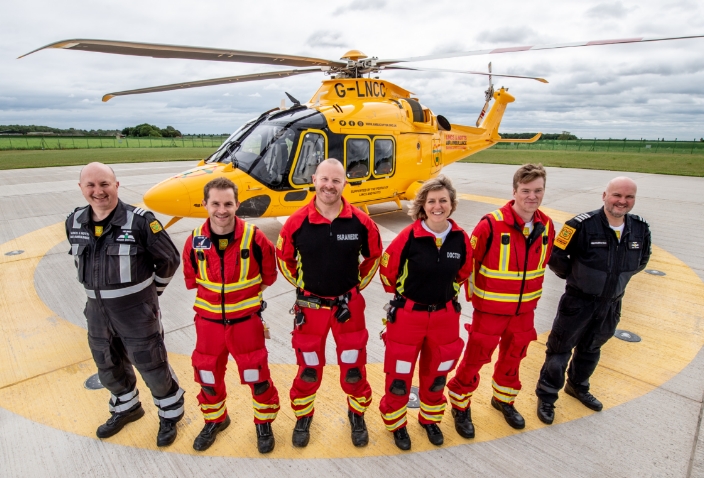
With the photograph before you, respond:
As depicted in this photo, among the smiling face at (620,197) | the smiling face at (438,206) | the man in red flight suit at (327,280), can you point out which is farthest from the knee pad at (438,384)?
the smiling face at (620,197)

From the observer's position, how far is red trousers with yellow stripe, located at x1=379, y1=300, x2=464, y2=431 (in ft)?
8.57

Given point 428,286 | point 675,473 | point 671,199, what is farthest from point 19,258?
point 671,199

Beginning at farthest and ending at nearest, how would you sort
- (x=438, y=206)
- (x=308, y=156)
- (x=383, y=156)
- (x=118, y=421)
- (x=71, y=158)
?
1. (x=71, y=158)
2. (x=383, y=156)
3. (x=308, y=156)
4. (x=118, y=421)
5. (x=438, y=206)

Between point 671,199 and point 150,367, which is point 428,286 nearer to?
point 150,367

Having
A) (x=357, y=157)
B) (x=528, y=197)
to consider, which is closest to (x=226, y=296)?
(x=528, y=197)

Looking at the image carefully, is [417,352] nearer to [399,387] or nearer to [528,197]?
[399,387]

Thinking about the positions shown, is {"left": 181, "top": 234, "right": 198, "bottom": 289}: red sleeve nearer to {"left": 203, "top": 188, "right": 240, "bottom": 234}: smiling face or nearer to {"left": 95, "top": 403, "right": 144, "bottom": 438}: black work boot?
{"left": 203, "top": 188, "right": 240, "bottom": 234}: smiling face

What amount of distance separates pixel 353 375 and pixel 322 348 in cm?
29

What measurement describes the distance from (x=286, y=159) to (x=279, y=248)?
159 inches

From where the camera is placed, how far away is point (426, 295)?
8.40 feet

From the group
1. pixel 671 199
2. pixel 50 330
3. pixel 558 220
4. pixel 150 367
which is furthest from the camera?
pixel 671 199

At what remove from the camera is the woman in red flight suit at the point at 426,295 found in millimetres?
2561

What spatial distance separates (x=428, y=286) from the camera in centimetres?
256

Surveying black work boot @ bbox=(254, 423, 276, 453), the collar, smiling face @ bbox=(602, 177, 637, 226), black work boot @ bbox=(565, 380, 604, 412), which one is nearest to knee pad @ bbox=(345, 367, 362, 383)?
black work boot @ bbox=(254, 423, 276, 453)
